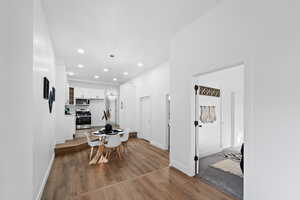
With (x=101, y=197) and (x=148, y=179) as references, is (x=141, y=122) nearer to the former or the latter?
(x=148, y=179)

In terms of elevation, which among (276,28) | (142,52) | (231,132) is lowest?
(231,132)

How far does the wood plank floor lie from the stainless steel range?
4.43m

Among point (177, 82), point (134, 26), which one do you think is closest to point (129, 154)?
point (177, 82)

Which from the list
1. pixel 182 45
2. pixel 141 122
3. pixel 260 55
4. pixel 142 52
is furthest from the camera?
pixel 141 122

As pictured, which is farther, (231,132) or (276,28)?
(231,132)

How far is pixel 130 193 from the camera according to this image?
2.12m

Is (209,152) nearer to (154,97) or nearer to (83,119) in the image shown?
(154,97)

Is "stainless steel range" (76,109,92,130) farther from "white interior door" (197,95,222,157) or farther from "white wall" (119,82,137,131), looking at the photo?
"white interior door" (197,95,222,157)

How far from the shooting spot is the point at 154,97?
5117 millimetres

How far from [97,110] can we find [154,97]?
5.28m

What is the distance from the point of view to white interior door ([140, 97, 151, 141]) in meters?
5.61

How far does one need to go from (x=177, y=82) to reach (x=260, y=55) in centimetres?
164

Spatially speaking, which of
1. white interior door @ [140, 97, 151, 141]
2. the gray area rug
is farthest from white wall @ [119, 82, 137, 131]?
the gray area rug

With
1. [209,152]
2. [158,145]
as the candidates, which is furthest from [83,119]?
[209,152]
